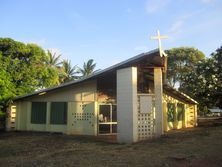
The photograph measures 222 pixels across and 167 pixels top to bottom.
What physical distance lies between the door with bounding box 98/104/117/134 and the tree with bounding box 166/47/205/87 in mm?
23839

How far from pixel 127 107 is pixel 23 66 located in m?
17.8

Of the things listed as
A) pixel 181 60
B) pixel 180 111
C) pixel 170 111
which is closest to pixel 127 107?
pixel 170 111

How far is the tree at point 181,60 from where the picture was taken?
41062 mm

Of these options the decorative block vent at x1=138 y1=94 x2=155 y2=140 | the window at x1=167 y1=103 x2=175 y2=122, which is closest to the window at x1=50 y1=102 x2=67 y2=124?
the decorative block vent at x1=138 y1=94 x2=155 y2=140

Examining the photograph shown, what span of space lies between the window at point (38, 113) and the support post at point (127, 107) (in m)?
7.14

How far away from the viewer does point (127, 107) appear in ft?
47.3

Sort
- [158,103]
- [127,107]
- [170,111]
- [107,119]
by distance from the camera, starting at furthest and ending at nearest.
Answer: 1. [170,111]
2. [107,119]
3. [158,103]
4. [127,107]

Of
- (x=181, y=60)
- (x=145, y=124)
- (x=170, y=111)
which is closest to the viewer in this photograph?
(x=145, y=124)

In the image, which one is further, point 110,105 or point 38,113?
point 38,113

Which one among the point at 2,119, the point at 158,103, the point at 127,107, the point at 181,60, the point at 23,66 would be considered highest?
the point at 181,60

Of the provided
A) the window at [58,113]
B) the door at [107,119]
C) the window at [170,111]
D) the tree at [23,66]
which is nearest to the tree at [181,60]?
the window at [170,111]

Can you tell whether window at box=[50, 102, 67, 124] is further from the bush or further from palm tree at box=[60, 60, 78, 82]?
palm tree at box=[60, 60, 78, 82]

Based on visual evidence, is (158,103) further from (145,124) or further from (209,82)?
(209,82)

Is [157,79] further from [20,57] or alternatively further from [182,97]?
[20,57]
